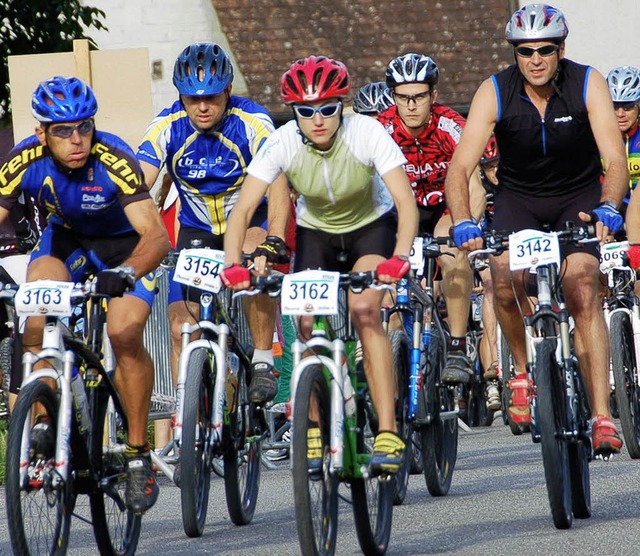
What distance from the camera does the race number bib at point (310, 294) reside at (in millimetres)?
7160

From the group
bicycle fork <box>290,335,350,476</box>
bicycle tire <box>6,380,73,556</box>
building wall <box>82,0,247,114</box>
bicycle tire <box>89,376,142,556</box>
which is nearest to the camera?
bicycle tire <box>6,380,73,556</box>

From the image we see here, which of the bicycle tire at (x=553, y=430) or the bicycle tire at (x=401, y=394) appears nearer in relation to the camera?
the bicycle tire at (x=553, y=430)

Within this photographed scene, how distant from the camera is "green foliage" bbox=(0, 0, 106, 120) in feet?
62.1

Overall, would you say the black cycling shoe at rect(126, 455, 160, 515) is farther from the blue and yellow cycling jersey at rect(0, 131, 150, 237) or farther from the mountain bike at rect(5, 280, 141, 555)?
the blue and yellow cycling jersey at rect(0, 131, 150, 237)

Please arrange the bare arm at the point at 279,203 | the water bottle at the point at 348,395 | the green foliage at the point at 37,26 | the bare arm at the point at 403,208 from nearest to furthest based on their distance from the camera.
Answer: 1. the water bottle at the point at 348,395
2. the bare arm at the point at 403,208
3. the bare arm at the point at 279,203
4. the green foliage at the point at 37,26

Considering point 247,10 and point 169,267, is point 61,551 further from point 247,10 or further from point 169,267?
point 247,10

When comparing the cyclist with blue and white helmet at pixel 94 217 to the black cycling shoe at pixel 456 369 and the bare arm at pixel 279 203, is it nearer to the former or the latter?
the bare arm at pixel 279 203

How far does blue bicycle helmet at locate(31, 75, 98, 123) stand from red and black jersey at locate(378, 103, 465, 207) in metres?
3.44

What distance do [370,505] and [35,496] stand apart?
1529 millimetres

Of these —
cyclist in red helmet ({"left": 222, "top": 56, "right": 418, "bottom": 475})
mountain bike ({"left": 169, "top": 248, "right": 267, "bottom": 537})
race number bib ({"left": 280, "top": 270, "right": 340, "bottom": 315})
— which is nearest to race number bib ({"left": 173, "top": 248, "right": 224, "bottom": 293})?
mountain bike ({"left": 169, "top": 248, "right": 267, "bottom": 537})

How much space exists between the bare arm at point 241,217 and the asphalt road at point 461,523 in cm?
133

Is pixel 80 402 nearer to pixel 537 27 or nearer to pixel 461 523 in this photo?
pixel 461 523

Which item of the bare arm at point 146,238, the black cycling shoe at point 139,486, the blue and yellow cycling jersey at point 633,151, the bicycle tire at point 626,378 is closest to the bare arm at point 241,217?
the bare arm at point 146,238

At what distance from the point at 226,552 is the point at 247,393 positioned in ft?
4.93
